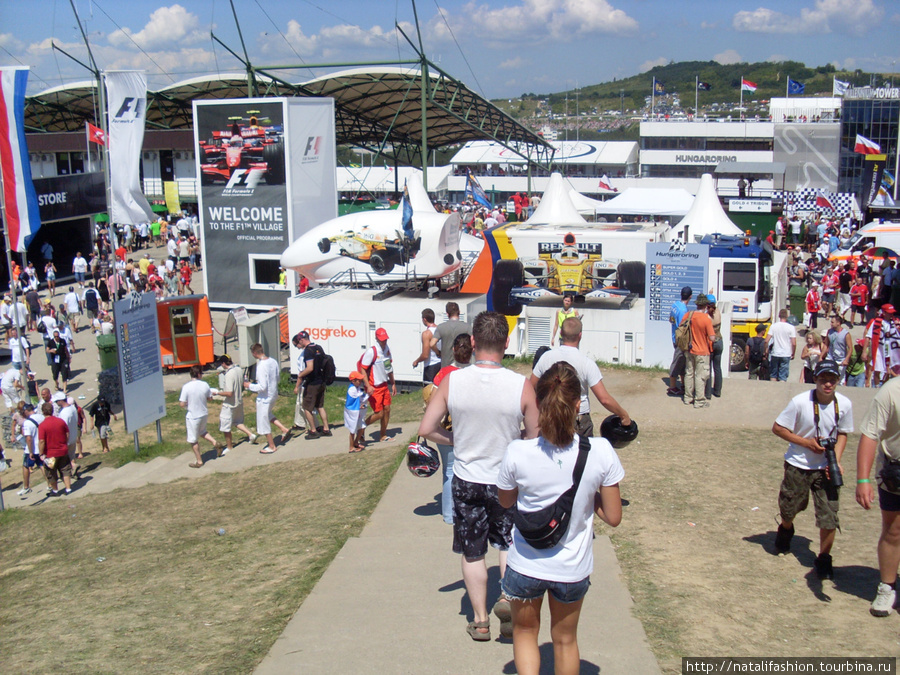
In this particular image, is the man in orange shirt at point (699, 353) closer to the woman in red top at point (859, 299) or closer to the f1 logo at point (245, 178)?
the woman in red top at point (859, 299)

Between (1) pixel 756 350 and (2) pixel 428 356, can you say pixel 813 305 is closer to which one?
(1) pixel 756 350

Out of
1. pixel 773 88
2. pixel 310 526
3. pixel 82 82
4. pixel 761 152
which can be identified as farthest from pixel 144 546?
pixel 773 88

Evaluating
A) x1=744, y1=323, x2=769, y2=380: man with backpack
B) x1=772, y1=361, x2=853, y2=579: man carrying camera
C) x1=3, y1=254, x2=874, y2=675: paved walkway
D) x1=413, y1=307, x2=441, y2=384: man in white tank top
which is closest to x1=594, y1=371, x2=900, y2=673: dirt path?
x1=3, y1=254, x2=874, y2=675: paved walkway

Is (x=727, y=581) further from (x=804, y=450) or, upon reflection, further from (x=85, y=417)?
(x=85, y=417)

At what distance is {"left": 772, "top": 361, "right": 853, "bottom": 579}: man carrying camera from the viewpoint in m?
5.18

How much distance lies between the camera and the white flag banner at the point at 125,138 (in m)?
18.6

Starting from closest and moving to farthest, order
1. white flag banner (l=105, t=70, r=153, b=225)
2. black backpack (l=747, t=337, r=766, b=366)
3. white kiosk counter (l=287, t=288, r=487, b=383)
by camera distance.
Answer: black backpack (l=747, t=337, r=766, b=366) → white kiosk counter (l=287, t=288, r=487, b=383) → white flag banner (l=105, t=70, r=153, b=225)

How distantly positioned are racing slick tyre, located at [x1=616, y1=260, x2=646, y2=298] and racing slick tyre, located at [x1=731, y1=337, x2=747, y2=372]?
2077 millimetres

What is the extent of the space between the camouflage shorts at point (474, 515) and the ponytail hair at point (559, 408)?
1.03 meters

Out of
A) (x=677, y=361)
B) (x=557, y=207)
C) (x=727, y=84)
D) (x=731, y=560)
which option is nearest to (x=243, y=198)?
(x=557, y=207)

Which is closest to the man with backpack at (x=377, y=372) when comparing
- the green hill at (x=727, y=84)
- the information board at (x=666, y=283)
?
the information board at (x=666, y=283)

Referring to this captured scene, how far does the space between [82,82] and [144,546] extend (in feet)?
142

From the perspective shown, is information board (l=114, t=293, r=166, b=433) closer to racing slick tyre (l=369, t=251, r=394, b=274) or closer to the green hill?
racing slick tyre (l=369, t=251, r=394, b=274)

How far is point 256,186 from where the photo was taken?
20.9m
